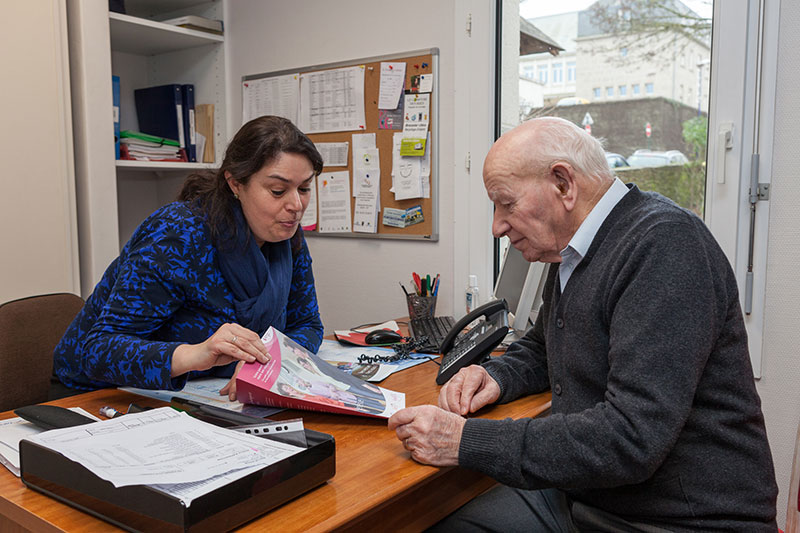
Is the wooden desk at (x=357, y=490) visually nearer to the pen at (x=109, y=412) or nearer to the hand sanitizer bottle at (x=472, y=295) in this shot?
the pen at (x=109, y=412)

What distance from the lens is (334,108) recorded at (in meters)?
2.73

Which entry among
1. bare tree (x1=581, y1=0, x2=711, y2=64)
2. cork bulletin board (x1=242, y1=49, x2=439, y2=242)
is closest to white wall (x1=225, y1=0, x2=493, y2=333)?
cork bulletin board (x1=242, y1=49, x2=439, y2=242)

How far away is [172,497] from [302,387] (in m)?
0.51

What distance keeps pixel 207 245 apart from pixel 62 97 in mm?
1353

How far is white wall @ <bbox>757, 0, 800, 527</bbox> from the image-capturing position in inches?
70.6

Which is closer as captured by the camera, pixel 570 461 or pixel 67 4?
pixel 570 461

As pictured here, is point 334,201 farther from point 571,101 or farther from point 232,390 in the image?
point 232,390

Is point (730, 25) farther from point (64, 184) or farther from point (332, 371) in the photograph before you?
point (64, 184)

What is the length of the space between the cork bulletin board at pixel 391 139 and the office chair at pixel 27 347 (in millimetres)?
1227

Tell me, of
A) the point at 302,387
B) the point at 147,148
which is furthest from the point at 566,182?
the point at 147,148

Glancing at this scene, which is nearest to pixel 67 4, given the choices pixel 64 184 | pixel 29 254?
pixel 64 184

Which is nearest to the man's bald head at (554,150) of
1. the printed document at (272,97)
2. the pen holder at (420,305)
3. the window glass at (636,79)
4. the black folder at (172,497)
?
the black folder at (172,497)

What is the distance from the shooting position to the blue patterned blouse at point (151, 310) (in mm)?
1372

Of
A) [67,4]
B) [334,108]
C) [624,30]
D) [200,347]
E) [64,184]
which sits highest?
[67,4]
